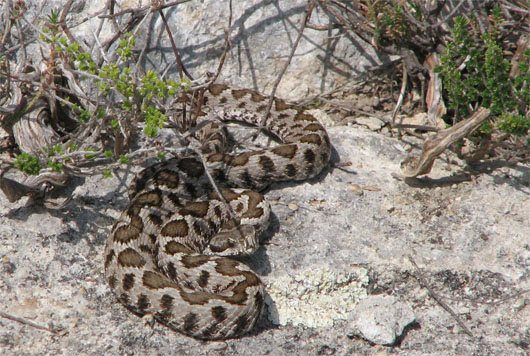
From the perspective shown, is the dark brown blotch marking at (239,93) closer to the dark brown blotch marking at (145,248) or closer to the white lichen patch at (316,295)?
the dark brown blotch marking at (145,248)

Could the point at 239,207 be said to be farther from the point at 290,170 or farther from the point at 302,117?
the point at 302,117

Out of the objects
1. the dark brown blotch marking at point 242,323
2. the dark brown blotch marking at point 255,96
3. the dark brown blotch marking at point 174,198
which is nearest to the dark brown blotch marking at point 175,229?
the dark brown blotch marking at point 174,198

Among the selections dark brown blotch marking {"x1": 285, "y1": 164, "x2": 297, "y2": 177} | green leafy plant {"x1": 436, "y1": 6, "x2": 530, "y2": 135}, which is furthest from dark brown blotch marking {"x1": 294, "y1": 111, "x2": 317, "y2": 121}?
green leafy plant {"x1": 436, "y1": 6, "x2": 530, "y2": 135}

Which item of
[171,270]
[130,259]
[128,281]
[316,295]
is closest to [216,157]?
[171,270]

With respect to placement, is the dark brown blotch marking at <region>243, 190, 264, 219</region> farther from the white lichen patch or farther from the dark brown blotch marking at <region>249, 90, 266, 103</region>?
the dark brown blotch marking at <region>249, 90, 266, 103</region>

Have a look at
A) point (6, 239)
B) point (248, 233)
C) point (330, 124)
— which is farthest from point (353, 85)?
point (6, 239)

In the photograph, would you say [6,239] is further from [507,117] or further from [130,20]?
[507,117]
